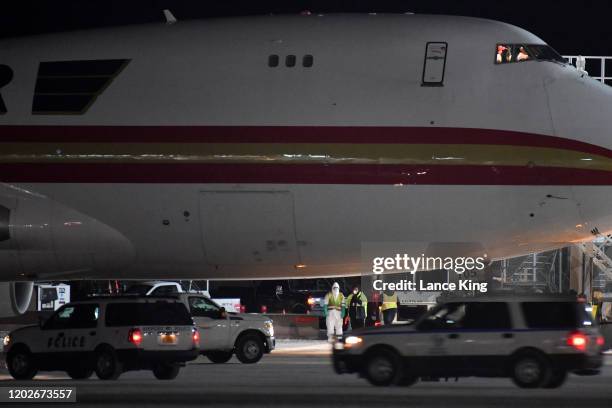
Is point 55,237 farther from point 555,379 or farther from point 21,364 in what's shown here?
point 555,379

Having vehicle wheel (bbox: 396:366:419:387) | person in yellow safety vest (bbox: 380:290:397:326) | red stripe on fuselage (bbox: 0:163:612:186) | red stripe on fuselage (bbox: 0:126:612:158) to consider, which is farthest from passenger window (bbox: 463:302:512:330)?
person in yellow safety vest (bbox: 380:290:397:326)

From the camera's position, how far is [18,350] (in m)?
25.0

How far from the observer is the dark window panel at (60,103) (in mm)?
20953

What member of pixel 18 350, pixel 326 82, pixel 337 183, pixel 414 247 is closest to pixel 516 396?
pixel 414 247

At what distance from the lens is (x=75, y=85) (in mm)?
21031

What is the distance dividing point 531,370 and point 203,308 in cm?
1120

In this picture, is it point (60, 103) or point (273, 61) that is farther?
point (60, 103)

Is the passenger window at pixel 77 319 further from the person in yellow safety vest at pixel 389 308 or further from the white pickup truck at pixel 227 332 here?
the person in yellow safety vest at pixel 389 308

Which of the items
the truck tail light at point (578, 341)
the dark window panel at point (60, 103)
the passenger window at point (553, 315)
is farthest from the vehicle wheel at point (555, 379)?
the dark window panel at point (60, 103)

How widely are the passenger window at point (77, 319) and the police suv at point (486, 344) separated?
18.0ft

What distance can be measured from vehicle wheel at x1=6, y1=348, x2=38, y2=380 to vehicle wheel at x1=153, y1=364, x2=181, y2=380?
2.44m

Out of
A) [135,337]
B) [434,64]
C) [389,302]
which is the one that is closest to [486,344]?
[434,64]

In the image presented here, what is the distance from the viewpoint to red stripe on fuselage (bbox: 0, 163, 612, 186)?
2011 cm

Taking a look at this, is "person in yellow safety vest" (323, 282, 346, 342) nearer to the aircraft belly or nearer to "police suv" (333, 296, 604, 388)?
"police suv" (333, 296, 604, 388)
